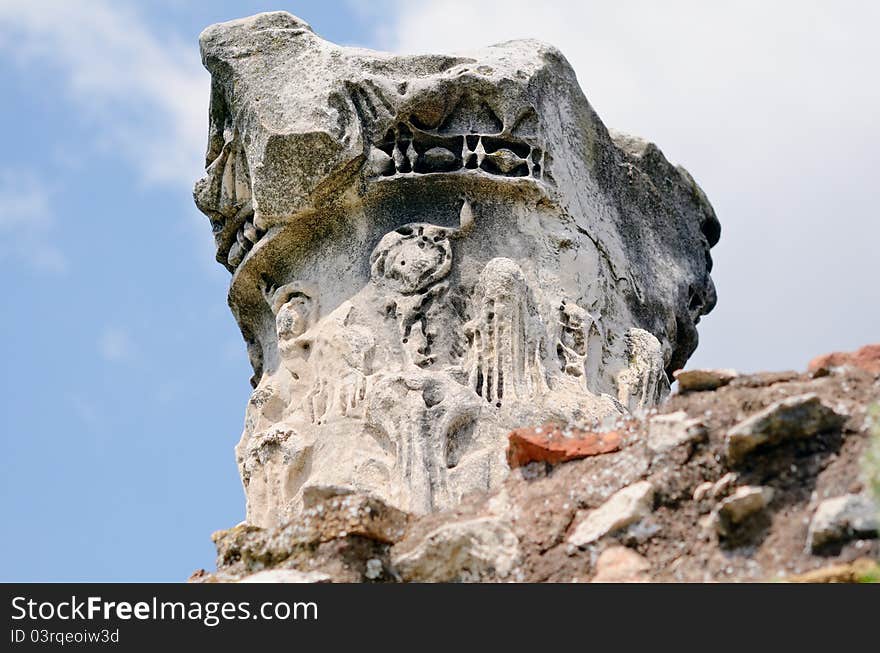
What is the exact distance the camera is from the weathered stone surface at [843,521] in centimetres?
597

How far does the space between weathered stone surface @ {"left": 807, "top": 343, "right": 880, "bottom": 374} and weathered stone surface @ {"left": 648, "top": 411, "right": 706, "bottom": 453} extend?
0.44 m

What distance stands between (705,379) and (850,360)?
1.63ft

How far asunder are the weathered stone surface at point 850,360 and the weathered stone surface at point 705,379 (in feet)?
0.93

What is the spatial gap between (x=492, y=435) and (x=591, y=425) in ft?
6.51

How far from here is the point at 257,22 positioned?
11.1 metres

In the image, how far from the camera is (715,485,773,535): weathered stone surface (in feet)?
20.7

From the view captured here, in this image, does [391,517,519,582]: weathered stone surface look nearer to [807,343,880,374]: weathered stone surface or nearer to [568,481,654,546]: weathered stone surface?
[568,481,654,546]: weathered stone surface

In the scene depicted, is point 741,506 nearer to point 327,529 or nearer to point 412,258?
point 327,529

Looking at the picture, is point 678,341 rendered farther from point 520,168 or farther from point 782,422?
point 782,422

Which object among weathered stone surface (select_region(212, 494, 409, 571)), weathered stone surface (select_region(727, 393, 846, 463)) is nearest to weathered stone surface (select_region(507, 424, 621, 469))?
weathered stone surface (select_region(212, 494, 409, 571))

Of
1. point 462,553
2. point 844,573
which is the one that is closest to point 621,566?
point 462,553

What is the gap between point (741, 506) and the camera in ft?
20.8

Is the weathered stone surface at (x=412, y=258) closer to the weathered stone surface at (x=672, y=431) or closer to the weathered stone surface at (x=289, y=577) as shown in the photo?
the weathered stone surface at (x=289, y=577)

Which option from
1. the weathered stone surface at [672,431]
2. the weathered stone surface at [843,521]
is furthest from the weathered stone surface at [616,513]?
the weathered stone surface at [843,521]
